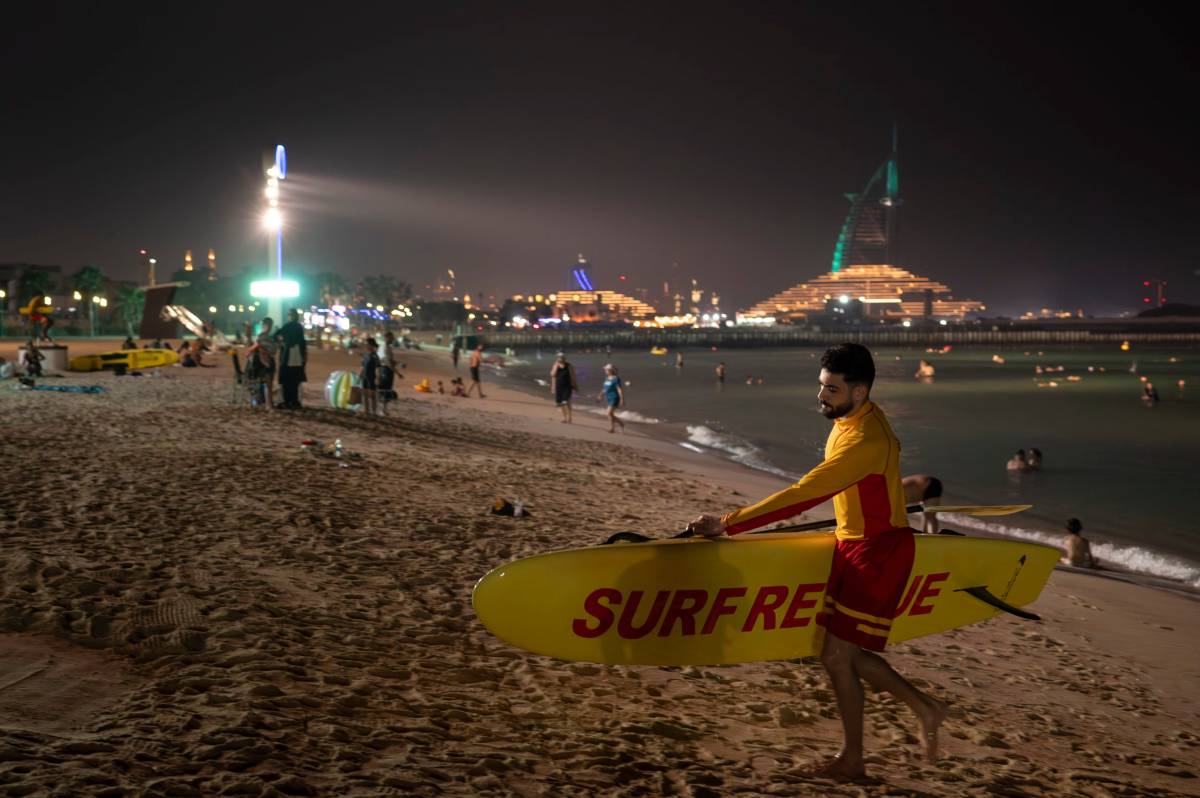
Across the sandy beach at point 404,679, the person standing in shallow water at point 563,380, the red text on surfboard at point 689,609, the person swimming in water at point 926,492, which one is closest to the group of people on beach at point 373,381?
the person standing in shallow water at point 563,380

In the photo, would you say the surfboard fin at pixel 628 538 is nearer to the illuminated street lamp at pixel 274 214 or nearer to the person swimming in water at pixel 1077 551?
the person swimming in water at pixel 1077 551

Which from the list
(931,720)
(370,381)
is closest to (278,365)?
(370,381)

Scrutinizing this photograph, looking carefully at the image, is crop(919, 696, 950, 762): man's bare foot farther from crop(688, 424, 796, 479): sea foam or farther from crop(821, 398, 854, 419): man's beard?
crop(688, 424, 796, 479): sea foam

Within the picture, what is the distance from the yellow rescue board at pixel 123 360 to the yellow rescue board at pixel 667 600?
79.4ft

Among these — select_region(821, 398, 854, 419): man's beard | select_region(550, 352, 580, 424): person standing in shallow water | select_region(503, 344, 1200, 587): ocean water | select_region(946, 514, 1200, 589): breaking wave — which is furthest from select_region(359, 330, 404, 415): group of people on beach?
select_region(821, 398, 854, 419): man's beard

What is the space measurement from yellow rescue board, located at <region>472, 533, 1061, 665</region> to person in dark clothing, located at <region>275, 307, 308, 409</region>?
11879mm

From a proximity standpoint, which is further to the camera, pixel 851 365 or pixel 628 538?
pixel 628 538

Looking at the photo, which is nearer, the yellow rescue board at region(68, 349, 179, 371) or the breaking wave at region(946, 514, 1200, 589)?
the breaking wave at region(946, 514, 1200, 589)

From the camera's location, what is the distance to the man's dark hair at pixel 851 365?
341 cm

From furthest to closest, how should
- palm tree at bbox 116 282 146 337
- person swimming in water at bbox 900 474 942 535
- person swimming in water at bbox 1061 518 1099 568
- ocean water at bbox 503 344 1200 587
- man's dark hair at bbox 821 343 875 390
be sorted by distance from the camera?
palm tree at bbox 116 282 146 337
ocean water at bbox 503 344 1200 587
person swimming in water at bbox 1061 518 1099 568
person swimming in water at bbox 900 474 942 535
man's dark hair at bbox 821 343 875 390

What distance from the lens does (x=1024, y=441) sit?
2502 cm

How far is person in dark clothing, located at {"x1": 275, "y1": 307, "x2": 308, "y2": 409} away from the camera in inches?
588

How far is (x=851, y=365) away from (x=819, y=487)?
533 millimetres

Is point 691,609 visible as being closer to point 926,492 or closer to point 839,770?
point 839,770
